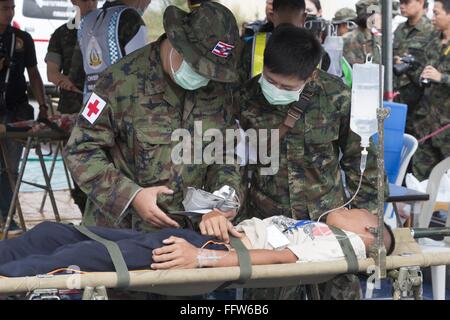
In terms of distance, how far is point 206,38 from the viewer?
304cm

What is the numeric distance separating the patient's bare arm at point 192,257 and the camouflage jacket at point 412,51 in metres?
4.99

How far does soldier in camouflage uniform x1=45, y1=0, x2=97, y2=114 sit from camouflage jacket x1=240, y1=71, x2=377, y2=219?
262 cm

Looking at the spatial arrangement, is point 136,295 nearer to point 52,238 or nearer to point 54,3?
point 52,238

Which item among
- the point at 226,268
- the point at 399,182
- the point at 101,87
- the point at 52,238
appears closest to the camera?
the point at 226,268

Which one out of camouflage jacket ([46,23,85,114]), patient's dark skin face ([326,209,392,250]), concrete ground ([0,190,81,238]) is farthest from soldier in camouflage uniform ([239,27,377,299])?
concrete ground ([0,190,81,238])

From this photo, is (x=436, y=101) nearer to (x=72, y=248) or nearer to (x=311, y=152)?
(x=311, y=152)

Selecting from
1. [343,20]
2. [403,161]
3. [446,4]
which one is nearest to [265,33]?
[403,161]

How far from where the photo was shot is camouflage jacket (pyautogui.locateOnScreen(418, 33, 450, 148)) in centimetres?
700

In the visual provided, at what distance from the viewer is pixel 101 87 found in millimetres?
3104

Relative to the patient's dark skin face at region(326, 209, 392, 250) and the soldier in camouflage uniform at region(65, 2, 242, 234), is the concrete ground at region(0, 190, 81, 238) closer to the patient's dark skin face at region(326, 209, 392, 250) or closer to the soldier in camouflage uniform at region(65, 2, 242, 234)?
the soldier in camouflage uniform at region(65, 2, 242, 234)

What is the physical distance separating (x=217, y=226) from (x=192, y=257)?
0.21 meters

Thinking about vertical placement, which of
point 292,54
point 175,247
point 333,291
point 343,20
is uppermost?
point 292,54
